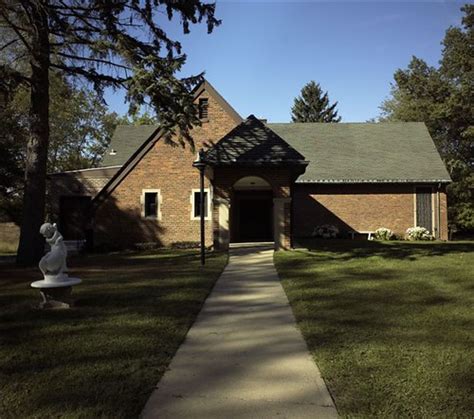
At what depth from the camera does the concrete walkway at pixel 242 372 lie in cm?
Result: 417

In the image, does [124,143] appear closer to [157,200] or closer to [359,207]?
[157,200]

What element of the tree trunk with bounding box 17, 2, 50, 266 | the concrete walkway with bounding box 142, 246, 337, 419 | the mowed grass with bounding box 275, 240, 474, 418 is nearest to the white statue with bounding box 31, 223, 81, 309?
the concrete walkway with bounding box 142, 246, 337, 419

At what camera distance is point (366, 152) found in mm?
28766

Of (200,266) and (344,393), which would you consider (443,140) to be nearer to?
(200,266)

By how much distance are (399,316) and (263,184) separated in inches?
676

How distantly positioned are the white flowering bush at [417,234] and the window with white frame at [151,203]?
12.9 meters

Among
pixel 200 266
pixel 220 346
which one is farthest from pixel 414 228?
pixel 220 346

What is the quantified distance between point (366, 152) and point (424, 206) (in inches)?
178

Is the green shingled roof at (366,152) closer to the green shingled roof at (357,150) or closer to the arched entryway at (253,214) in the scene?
the green shingled roof at (357,150)

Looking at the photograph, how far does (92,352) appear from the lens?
5.67m

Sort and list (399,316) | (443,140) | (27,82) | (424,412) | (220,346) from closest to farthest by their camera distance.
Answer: (424,412) → (220,346) → (399,316) → (27,82) → (443,140)

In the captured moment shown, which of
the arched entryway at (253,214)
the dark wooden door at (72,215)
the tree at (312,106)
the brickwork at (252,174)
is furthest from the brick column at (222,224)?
the tree at (312,106)

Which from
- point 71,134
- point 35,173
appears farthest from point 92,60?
point 71,134

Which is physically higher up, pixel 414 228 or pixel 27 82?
pixel 27 82
